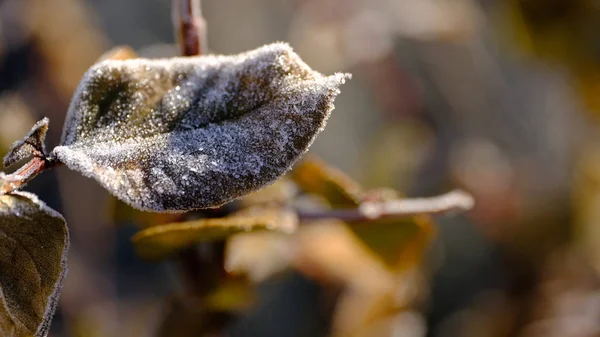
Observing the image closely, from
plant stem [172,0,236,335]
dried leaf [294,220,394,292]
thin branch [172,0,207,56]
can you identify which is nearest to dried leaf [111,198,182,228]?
plant stem [172,0,236,335]

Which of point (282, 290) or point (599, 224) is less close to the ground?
point (599, 224)

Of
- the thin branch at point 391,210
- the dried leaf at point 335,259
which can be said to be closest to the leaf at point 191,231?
the thin branch at point 391,210

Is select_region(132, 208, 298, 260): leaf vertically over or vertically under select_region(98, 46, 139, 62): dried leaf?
under

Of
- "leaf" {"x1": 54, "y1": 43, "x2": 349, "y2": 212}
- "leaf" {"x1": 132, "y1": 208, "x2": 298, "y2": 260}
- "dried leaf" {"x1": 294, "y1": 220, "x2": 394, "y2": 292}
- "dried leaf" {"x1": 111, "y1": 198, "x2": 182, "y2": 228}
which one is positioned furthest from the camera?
"dried leaf" {"x1": 294, "y1": 220, "x2": 394, "y2": 292}

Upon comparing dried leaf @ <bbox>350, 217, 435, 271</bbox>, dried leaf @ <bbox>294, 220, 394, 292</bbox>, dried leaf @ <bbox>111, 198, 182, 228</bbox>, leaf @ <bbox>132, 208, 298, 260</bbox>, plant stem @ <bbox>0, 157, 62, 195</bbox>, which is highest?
dried leaf @ <bbox>294, 220, 394, 292</bbox>

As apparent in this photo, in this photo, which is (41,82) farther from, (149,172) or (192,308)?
(149,172)

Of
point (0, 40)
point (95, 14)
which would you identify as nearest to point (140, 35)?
point (95, 14)

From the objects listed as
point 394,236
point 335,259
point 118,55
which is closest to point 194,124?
point 118,55

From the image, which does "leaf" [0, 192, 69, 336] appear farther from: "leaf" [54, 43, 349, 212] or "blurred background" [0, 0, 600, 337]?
"blurred background" [0, 0, 600, 337]

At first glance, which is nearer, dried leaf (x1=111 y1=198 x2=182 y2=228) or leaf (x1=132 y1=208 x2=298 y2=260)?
leaf (x1=132 y1=208 x2=298 y2=260)
